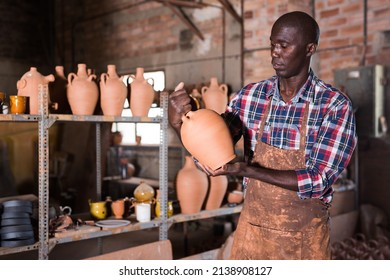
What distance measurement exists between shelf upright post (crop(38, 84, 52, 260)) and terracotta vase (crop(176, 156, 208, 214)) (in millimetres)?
997

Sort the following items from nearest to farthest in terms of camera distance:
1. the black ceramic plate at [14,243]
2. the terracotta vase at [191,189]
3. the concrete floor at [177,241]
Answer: the black ceramic plate at [14,243], the terracotta vase at [191,189], the concrete floor at [177,241]

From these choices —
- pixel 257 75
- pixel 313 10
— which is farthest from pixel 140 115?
pixel 313 10

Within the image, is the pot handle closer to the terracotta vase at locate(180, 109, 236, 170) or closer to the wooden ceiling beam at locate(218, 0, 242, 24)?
the terracotta vase at locate(180, 109, 236, 170)

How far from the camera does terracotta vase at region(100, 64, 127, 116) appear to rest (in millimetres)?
3004

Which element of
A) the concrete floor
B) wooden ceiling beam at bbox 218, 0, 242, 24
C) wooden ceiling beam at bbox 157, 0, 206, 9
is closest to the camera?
the concrete floor

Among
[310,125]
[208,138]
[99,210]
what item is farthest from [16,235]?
[310,125]

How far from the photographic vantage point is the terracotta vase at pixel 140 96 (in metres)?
3.13

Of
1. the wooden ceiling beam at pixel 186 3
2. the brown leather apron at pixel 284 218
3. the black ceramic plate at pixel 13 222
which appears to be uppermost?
the wooden ceiling beam at pixel 186 3

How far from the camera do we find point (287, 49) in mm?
1827

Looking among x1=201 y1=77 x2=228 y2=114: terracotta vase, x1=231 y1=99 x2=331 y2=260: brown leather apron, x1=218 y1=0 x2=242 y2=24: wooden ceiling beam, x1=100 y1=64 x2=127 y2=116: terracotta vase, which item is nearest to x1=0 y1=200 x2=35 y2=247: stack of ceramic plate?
x1=100 y1=64 x2=127 y2=116: terracotta vase

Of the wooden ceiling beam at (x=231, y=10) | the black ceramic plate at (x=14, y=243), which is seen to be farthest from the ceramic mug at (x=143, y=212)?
the wooden ceiling beam at (x=231, y=10)

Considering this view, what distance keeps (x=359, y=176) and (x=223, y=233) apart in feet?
4.83

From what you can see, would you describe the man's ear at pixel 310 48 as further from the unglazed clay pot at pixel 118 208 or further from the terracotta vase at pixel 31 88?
the unglazed clay pot at pixel 118 208
